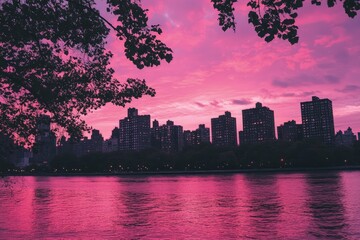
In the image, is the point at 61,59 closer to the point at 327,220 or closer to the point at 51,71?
the point at 51,71

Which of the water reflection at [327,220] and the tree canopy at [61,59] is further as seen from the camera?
the water reflection at [327,220]

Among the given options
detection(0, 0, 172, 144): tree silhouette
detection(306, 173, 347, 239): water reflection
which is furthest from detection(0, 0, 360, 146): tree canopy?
detection(306, 173, 347, 239): water reflection

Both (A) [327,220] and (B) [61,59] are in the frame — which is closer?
(B) [61,59]

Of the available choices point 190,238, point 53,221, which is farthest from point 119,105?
point 53,221

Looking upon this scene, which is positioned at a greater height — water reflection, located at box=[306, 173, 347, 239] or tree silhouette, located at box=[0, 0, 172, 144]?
tree silhouette, located at box=[0, 0, 172, 144]

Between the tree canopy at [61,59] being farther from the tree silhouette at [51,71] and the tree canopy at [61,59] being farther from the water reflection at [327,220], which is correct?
the water reflection at [327,220]

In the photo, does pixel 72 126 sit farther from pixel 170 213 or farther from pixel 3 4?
pixel 170 213

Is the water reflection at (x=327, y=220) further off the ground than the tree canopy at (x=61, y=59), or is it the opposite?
the tree canopy at (x=61, y=59)

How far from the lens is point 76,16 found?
1214cm

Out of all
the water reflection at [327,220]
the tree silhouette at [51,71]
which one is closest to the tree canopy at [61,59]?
the tree silhouette at [51,71]

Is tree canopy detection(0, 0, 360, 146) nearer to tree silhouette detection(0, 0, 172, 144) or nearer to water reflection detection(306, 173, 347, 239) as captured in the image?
tree silhouette detection(0, 0, 172, 144)

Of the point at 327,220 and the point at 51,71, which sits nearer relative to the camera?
the point at 51,71

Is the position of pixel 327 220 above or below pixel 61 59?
below

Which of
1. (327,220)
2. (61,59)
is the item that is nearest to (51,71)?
(61,59)
